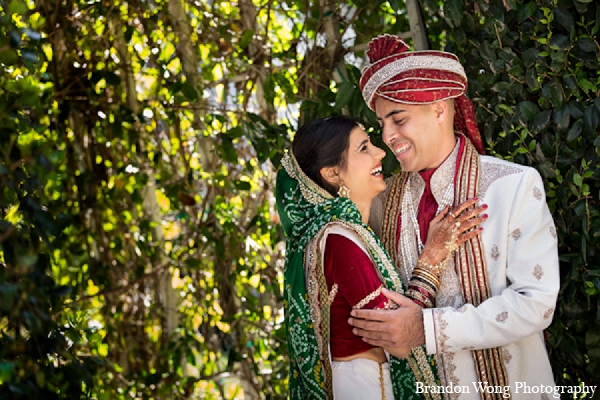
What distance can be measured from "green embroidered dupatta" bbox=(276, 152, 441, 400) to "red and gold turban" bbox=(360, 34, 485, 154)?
361mm

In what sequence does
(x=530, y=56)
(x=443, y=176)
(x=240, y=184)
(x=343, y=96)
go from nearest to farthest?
(x=443, y=176) → (x=530, y=56) → (x=343, y=96) → (x=240, y=184)

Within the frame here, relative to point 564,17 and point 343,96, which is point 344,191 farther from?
point 564,17

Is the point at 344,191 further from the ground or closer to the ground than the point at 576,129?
Answer: closer to the ground

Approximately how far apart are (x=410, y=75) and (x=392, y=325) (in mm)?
742

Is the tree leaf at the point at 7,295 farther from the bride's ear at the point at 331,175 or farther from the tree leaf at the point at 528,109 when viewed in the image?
the tree leaf at the point at 528,109

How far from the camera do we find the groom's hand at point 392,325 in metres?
2.00

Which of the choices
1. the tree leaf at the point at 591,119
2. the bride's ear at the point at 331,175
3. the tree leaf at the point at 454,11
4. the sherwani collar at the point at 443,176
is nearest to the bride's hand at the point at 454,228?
the sherwani collar at the point at 443,176

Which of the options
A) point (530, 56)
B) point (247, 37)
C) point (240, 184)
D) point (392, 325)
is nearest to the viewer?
point (392, 325)

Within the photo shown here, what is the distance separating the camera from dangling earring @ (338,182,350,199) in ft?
7.29

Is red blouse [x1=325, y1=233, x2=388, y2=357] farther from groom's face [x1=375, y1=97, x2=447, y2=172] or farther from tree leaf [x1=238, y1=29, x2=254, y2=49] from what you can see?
tree leaf [x1=238, y1=29, x2=254, y2=49]

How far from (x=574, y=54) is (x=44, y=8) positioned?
2.29 metres

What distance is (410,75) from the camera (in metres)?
2.16

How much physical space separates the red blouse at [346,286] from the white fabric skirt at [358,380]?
0.03 m

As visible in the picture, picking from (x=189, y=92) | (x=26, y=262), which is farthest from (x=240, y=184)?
(x=26, y=262)
